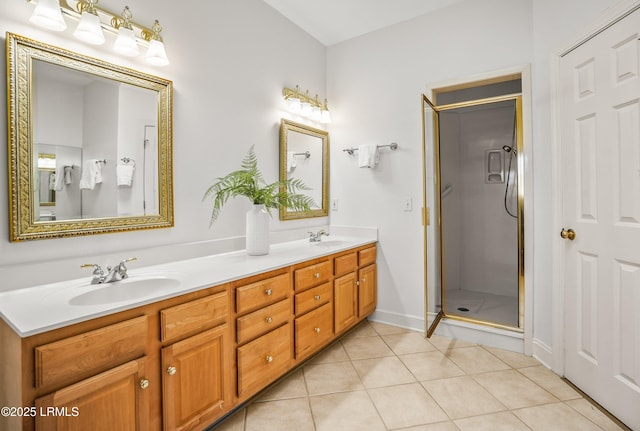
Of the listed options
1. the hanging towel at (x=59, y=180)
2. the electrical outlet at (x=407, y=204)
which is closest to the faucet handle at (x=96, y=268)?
the hanging towel at (x=59, y=180)

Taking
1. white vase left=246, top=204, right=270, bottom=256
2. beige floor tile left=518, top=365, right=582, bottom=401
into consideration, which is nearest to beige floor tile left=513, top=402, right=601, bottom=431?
beige floor tile left=518, top=365, right=582, bottom=401

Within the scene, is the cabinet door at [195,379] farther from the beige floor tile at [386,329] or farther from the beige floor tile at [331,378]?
the beige floor tile at [386,329]

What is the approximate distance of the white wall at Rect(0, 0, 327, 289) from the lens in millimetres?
1472

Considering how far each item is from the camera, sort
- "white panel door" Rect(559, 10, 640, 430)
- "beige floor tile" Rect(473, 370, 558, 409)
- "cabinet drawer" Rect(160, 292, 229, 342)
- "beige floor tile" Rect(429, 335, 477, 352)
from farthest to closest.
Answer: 1. "beige floor tile" Rect(429, 335, 477, 352)
2. "beige floor tile" Rect(473, 370, 558, 409)
3. "white panel door" Rect(559, 10, 640, 430)
4. "cabinet drawer" Rect(160, 292, 229, 342)

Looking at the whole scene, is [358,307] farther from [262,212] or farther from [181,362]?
[181,362]

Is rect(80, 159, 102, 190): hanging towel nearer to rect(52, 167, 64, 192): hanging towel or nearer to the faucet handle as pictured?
rect(52, 167, 64, 192): hanging towel

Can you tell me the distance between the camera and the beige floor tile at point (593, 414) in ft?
5.47

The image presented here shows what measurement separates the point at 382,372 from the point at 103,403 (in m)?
1.64

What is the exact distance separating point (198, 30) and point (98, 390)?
205 centimetres

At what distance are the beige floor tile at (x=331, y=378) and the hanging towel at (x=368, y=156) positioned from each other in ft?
5.53

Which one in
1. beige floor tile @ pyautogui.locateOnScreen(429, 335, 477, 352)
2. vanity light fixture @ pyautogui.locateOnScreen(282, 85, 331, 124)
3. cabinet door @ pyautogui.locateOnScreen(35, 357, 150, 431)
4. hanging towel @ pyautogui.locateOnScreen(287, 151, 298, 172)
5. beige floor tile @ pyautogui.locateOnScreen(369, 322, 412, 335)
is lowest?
beige floor tile @ pyautogui.locateOnScreen(429, 335, 477, 352)

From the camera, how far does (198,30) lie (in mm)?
2133

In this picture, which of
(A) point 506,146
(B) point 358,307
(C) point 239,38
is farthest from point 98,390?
(A) point 506,146

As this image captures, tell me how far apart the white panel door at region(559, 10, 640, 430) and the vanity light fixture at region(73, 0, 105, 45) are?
2553 mm
